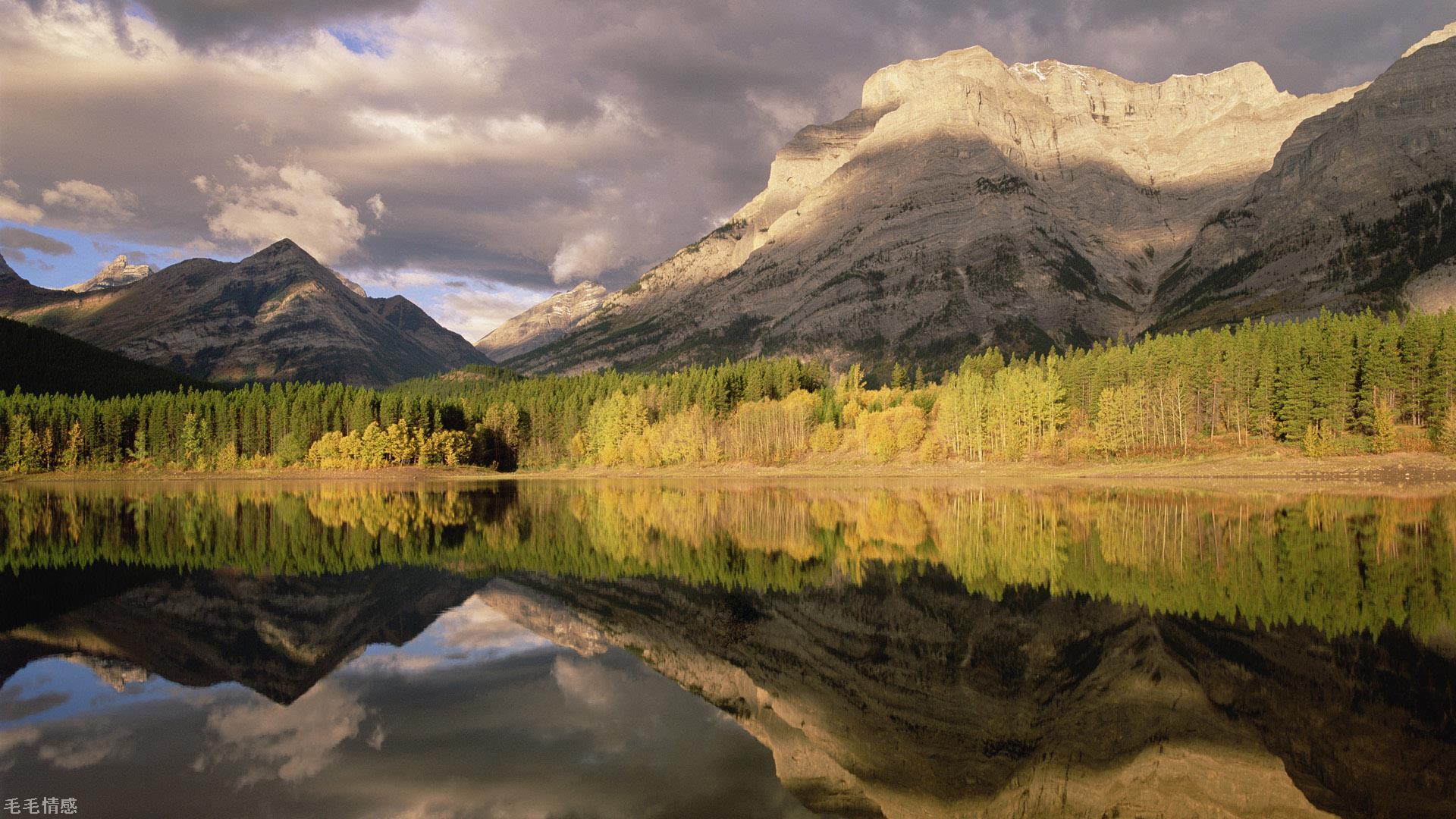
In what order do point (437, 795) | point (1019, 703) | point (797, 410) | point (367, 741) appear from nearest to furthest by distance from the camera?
point (437, 795) → point (367, 741) → point (1019, 703) → point (797, 410)

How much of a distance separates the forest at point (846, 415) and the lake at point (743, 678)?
74.5 m

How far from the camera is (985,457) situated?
447ft

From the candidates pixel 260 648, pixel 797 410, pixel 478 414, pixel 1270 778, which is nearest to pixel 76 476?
pixel 478 414

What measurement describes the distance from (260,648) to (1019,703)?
22175 millimetres

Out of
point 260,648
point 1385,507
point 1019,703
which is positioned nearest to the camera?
point 1019,703

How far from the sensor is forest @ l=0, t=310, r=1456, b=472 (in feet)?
348

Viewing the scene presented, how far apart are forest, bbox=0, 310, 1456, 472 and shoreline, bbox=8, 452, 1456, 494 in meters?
2.90

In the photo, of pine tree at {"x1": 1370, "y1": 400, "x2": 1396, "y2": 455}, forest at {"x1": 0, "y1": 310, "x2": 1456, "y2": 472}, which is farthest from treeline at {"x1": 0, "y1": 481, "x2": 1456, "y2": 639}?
forest at {"x1": 0, "y1": 310, "x2": 1456, "y2": 472}

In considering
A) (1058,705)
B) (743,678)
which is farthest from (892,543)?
(1058,705)

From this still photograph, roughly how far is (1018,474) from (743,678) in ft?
360

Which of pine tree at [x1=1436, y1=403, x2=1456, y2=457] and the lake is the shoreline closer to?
pine tree at [x1=1436, y1=403, x2=1456, y2=457]

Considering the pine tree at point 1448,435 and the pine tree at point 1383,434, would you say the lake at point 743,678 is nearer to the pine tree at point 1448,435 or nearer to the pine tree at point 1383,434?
the pine tree at point 1448,435

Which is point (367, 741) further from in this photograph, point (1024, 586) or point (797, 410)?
point (797, 410)

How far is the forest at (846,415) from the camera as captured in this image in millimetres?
106125
